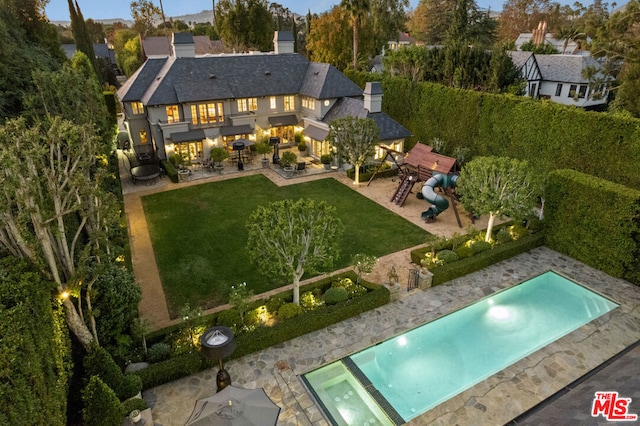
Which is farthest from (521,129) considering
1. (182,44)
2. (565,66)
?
(182,44)

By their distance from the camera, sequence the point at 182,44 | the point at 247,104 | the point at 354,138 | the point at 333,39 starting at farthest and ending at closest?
the point at 333,39, the point at 247,104, the point at 182,44, the point at 354,138

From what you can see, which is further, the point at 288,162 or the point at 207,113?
the point at 207,113

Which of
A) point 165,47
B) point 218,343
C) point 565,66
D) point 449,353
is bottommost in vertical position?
point 449,353

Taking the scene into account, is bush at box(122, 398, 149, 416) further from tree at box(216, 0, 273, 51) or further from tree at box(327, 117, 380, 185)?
tree at box(216, 0, 273, 51)

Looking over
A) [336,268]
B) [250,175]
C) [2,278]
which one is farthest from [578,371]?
[250,175]

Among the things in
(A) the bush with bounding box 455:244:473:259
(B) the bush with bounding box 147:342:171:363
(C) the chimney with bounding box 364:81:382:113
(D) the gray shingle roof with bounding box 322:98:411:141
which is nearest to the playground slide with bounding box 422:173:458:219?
(A) the bush with bounding box 455:244:473:259

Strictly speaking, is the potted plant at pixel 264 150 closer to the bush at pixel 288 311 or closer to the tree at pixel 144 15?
the bush at pixel 288 311

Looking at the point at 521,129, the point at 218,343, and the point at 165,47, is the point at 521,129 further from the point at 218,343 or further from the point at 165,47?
the point at 165,47

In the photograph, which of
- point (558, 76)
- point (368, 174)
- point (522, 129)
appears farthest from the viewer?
point (558, 76)
